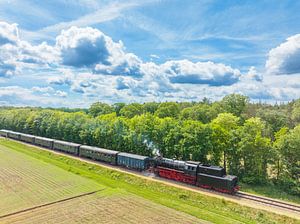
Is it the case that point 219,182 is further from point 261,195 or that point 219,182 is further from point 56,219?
point 56,219

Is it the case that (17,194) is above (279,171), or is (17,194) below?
below

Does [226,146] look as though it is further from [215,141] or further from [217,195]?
[217,195]

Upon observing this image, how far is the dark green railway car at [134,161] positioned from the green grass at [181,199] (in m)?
3.05

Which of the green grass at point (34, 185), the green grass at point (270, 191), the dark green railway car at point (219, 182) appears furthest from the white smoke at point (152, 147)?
the green grass at point (270, 191)

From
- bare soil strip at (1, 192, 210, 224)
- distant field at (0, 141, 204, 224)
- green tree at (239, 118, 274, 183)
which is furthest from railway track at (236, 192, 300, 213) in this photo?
distant field at (0, 141, 204, 224)

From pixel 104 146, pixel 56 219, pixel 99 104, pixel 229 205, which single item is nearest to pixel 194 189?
pixel 229 205

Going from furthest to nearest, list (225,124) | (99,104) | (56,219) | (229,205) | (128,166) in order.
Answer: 1. (99,104)
2. (225,124)
3. (128,166)
4. (229,205)
5. (56,219)

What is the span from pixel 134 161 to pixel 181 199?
14940mm

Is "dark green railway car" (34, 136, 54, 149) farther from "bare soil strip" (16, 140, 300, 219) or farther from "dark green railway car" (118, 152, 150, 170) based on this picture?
"dark green railway car" (118, 152, 150, 170)

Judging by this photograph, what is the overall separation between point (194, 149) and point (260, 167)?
1046cm

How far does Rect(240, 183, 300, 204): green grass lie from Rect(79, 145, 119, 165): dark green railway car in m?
24.2

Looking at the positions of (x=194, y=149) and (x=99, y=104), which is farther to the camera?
(x=99, y=104)

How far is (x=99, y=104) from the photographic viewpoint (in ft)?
409

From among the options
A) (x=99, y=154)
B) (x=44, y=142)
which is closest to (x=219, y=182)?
(x=99, y=154)
